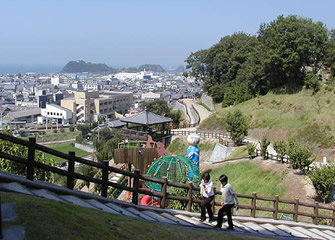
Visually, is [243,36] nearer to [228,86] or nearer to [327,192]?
[228,86]

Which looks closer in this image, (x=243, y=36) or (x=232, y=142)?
(x=232, y=142)

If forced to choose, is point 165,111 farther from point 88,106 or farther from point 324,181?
point 88,106

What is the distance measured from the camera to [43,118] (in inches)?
4279

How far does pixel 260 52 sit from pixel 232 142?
12.6 metres

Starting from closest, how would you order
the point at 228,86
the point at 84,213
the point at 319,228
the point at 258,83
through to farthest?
1. the point at 84,213
2. the point at 319,228
3. the point at 258,83
4. the point at 228,86

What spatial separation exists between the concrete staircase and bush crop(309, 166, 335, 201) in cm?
480

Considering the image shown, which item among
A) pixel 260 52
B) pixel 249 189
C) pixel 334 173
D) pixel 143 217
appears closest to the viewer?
pixel 143 217

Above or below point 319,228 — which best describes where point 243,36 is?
above

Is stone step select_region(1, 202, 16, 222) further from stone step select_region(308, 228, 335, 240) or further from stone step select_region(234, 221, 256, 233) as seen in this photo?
stone step select_region(308, 228, 335, 240)

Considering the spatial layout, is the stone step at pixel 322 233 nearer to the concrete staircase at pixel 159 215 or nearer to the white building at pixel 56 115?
the concrete staircase at pixel 159 215

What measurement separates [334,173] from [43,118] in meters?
101

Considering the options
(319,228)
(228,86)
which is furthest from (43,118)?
(319,228)

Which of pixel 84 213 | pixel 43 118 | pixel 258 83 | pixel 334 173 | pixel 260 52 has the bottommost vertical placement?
pixel 43 118

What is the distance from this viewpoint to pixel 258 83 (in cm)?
4306
